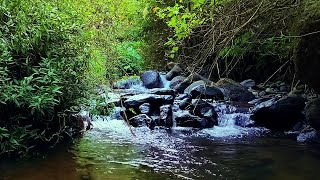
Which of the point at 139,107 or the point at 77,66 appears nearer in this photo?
the point at 77,66

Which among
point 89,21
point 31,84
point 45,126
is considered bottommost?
point 45,126

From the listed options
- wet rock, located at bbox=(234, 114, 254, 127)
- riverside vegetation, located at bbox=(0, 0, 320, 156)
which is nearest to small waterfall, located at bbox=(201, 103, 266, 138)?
wet rock, located at bbox=(234, 114, 254, 127)

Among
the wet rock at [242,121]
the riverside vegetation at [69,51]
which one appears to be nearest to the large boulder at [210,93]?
the wet rock at [242,121]

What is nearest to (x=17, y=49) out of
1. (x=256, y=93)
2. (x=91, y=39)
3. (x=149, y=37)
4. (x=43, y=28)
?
(x=43, y=28)

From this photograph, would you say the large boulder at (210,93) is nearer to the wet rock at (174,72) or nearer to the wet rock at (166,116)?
the wet rock at (166,116)

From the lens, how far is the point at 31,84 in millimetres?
4785

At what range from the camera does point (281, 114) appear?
7.31 metres

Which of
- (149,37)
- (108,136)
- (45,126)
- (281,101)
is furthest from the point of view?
(149,37)

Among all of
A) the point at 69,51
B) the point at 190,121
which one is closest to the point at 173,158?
the point at 69,51

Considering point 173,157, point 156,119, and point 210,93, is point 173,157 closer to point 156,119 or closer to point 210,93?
point 156,119

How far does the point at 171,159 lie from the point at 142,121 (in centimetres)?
231

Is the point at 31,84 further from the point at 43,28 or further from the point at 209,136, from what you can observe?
the point at 209,136

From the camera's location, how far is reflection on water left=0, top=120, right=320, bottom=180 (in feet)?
14.6

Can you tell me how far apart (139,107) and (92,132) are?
1.65 m
